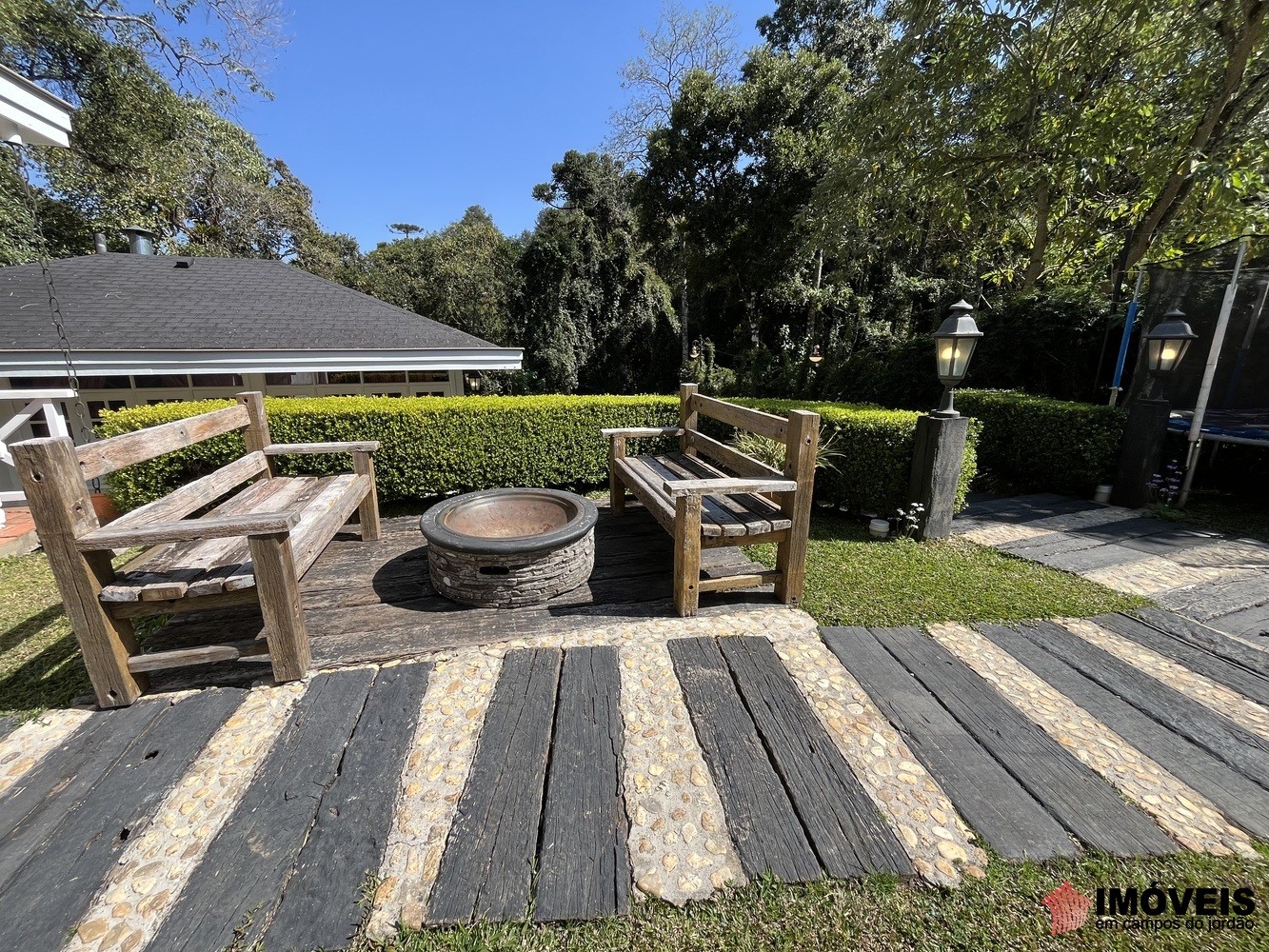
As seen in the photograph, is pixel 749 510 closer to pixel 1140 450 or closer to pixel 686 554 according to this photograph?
pixel 686 554

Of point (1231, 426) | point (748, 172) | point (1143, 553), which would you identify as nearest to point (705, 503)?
point (1143, 553)

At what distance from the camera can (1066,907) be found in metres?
1.55

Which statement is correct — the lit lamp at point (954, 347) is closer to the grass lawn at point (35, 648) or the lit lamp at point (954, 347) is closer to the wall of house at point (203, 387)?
the grass lawn at point (35, 648)

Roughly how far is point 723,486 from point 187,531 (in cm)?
277

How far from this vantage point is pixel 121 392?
7.34 metres

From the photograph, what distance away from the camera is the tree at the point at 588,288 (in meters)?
13.3

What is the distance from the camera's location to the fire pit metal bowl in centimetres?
320

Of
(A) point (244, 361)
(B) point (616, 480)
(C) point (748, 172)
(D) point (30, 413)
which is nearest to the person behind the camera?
(D) point (30, 413)

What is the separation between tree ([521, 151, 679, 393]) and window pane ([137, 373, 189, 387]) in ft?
24.3

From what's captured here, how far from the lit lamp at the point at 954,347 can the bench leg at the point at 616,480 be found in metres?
2.92

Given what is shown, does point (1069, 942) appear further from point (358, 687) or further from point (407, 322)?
point (407, 322)

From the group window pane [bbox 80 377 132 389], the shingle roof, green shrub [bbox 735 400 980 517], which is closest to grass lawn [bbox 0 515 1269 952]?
green shrub [bbox 735 400 980 517]

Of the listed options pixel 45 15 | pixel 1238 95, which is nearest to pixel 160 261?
pixel 45 15

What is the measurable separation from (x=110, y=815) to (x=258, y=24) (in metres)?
18.0
